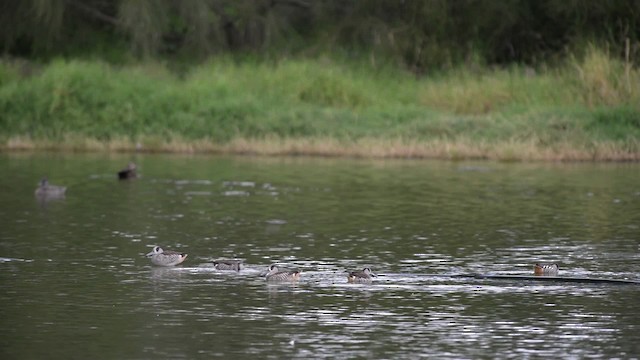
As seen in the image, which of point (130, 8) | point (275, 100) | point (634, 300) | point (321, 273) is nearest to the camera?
point (634, 300)

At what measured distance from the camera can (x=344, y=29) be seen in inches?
1646

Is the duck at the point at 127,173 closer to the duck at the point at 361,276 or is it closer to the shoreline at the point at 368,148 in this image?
the shoreline at the point at 368,148

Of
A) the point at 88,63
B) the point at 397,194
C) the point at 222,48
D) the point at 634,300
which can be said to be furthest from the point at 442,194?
the point at 222,48

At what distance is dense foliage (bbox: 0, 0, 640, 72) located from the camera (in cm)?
3888

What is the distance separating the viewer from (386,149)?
104ft

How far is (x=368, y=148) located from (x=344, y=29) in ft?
34.6

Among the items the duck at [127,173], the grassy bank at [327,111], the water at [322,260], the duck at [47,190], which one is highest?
the grassy bank at [327,111]

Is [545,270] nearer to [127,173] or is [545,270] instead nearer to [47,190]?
[47,190]

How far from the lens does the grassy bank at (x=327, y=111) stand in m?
32.0

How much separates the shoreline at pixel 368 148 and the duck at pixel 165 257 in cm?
1547

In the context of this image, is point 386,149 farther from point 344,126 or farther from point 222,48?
point 222,48

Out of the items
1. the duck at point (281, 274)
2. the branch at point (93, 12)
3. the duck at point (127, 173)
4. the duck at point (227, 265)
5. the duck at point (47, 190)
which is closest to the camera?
the duck at point (281, 274)

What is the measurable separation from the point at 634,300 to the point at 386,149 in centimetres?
1748

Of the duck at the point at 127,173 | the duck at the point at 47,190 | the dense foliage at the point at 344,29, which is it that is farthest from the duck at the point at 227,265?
the dense foliage at the point at 344,29
